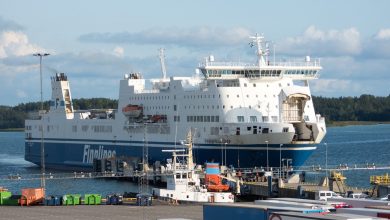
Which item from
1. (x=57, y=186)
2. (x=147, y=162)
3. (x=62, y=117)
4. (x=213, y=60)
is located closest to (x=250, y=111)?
(x=213, y=60)

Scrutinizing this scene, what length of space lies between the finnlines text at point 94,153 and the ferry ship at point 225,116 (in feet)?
0.33

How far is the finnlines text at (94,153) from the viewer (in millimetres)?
70562

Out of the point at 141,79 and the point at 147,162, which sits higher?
the point at 141,79

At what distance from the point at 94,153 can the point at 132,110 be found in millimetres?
6904

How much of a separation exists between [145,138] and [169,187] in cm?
1852

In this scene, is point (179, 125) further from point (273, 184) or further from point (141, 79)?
point (273, 184)

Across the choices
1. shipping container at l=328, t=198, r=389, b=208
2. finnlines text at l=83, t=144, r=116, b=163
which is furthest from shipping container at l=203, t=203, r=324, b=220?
finnlines text at l=83, t=144, r=116, b=163

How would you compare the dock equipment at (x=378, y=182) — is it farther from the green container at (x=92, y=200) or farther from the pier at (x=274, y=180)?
the green container at (x=92, y=200)

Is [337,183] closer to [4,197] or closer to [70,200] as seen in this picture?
[70,200]

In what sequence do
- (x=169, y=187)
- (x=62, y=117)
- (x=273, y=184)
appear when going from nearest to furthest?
(x=169, y=187), (x=273, y=184), (x=62, y=117)

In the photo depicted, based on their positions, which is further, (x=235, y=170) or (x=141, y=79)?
(x=141, y=79)

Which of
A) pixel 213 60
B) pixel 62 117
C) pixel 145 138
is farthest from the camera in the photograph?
pixel 62 117

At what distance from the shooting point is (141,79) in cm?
6944

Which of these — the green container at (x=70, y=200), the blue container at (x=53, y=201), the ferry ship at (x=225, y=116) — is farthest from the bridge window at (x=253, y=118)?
the blue container at (x=53, y=201)
